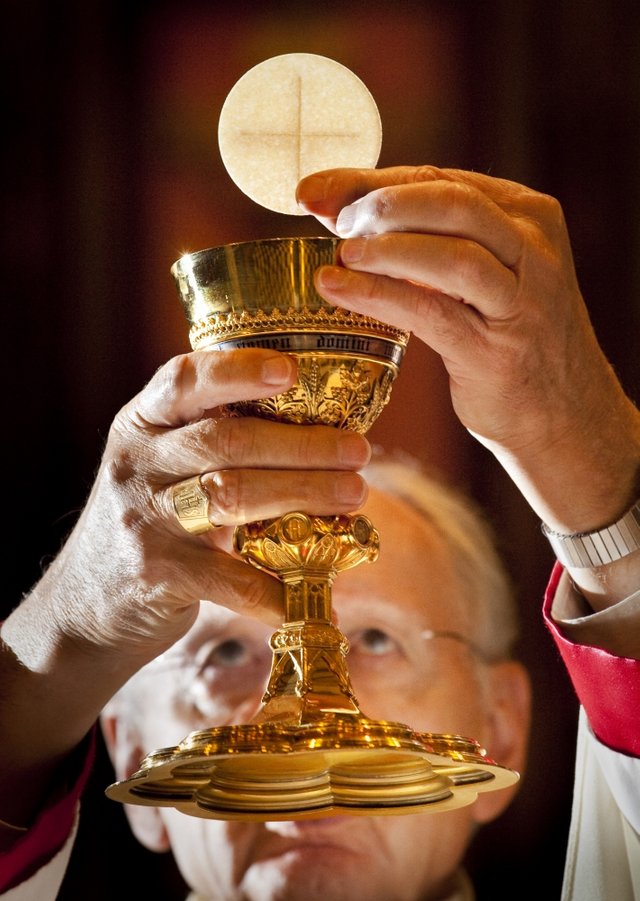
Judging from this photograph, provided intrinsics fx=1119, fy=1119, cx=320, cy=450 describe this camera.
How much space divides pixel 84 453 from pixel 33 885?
2.96 feet

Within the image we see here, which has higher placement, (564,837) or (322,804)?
(322,804)

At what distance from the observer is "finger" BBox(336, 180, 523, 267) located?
103 cm

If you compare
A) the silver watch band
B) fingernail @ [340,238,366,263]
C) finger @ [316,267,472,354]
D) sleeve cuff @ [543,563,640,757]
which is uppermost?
fingernail @ [340,238,366,263]

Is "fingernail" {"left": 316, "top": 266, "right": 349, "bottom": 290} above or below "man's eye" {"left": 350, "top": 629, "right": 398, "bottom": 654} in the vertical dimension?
above

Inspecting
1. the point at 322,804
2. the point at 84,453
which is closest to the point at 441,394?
the point at 84,453

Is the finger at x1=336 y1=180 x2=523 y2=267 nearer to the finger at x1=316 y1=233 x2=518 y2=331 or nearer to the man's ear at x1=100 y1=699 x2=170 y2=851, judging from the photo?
the finger at x1=316 y1=233 x2=518 y2=331

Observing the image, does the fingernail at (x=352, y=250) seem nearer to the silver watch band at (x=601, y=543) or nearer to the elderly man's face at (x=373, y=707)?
the silver watch band at (x=601, y=543)

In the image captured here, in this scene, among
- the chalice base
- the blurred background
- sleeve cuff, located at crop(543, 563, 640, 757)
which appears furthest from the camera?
the blurred background

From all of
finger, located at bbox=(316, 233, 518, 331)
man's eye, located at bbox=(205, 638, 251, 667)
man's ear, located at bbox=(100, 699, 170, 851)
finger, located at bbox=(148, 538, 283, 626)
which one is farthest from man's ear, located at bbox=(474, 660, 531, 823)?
finger, located at bbox=(316, 233, 518, 331)

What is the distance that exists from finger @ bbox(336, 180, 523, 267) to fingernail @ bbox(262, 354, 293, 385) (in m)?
0.14

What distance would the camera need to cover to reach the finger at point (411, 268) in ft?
3.37

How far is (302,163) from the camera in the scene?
1243 mm

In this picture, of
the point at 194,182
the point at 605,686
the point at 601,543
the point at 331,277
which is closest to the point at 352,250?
the point at 331,277

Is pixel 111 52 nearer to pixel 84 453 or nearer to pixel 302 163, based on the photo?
pixel 84 453
